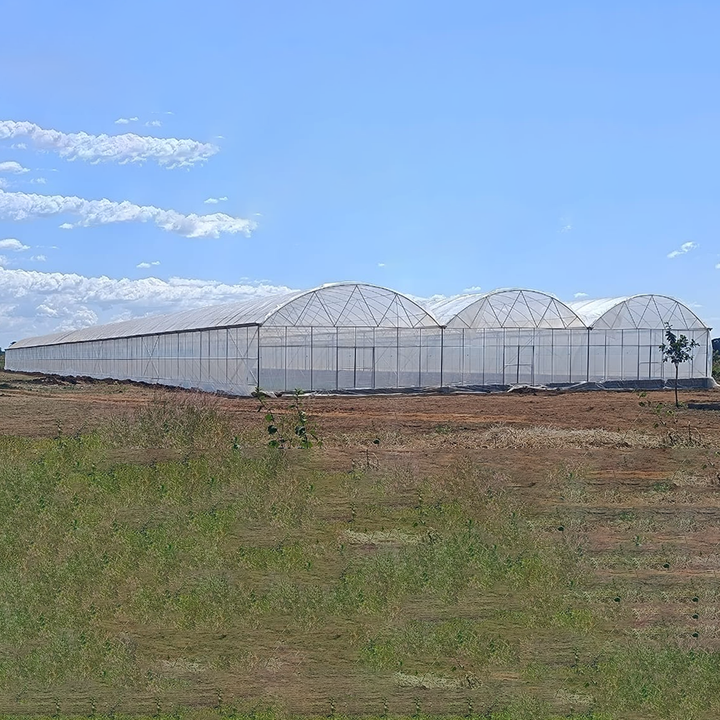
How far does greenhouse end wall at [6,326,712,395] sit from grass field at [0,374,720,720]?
20.0 metres

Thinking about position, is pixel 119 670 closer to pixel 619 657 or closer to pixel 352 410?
pixel 619 657

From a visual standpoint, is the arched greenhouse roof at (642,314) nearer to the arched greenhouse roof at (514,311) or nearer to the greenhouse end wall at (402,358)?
the greenhouse end wall at (402,358)

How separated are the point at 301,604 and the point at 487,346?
31043 millimetres

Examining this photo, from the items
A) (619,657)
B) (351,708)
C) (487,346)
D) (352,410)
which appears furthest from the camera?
(487,346)

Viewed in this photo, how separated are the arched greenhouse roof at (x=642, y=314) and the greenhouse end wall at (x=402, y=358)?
13.5 inches

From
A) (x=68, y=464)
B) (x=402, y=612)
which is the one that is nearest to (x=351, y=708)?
(x=402, y=612)

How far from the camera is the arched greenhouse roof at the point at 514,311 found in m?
40.2

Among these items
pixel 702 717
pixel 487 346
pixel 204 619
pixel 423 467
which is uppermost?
pixel 487 346

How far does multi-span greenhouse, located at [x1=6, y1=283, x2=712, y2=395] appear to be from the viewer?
35438 mm

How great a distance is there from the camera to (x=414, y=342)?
38188 millimetres


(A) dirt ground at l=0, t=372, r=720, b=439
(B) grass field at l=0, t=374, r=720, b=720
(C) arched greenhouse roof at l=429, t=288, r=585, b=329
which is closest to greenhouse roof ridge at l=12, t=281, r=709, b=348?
(C) arched greenhouse roof at l=429, t=288, r=585, b=329

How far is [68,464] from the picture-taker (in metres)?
13.6

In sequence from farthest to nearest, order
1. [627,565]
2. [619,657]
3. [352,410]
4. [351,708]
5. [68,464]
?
[352,410], [68,464], [627,565], [619,657], [351,708]

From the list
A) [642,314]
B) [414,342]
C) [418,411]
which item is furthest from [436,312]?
[418,411]
